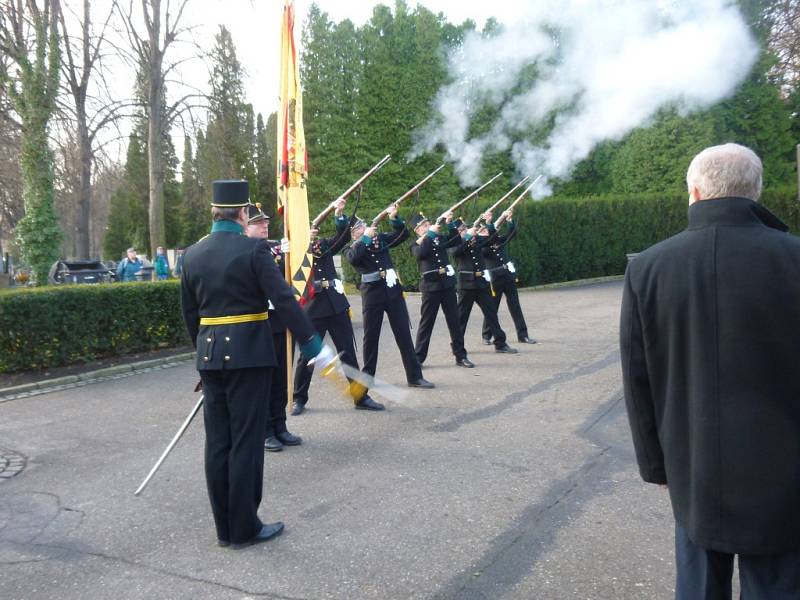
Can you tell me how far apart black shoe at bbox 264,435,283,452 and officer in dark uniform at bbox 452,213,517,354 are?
16.6ft

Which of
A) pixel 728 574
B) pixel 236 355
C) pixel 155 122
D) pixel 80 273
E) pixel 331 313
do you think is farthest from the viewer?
pixel 155 122

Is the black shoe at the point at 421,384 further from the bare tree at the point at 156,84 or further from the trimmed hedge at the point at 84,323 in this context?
the bare tree at the point at 156,84

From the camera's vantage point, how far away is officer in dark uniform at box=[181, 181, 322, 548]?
4312 millimetres

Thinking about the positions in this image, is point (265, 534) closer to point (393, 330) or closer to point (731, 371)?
point (731, 371)

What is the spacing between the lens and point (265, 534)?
14.4ft

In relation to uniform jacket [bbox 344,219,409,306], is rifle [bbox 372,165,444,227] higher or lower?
higher

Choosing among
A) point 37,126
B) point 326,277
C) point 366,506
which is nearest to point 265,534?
point 366,506

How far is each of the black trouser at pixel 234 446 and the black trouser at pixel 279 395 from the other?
1915mm

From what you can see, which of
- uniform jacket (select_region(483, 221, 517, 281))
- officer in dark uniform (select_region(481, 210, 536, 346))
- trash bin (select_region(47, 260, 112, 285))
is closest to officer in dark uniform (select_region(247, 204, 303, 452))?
officer in dark uniform (select_region(481, 210, 536, 346))

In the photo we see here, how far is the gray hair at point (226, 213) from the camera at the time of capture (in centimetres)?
452

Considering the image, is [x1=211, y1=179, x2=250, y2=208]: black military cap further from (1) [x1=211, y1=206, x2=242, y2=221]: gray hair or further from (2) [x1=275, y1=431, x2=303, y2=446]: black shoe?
(2) [x1=275, y1=431, x2=303, y2=446]: black shoe

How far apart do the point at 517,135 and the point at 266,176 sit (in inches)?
1155

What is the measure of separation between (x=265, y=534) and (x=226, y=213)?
76.1 inches

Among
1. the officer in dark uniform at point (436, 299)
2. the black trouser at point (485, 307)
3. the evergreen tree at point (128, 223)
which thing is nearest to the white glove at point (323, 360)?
the officer in dark uniform at point (436, 299)
